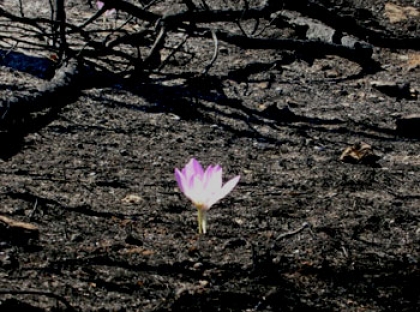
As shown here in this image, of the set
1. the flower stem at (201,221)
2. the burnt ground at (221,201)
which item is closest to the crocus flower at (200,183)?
the flower stem at (201,221)

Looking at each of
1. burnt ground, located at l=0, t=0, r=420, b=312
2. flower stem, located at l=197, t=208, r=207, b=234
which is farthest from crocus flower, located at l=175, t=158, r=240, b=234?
burnt ground, located at l=0, t=0, r=420, b=312

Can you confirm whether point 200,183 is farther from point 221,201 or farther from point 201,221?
point 221,201

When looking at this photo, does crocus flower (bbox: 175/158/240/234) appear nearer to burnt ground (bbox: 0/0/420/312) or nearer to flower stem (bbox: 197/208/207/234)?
flower stem (bbox: 197/208/207/234)

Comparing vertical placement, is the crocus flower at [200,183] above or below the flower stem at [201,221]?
above

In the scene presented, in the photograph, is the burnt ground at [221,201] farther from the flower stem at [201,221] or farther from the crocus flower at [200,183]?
the crocus flower at [200,183]

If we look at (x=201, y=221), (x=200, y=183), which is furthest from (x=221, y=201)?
(x=200, y=183)

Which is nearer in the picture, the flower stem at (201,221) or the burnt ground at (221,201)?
the burnt ground at (221,201)

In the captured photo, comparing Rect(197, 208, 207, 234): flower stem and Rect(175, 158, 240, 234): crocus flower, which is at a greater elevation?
Rect(175, 158, 240, 234): crocus flower

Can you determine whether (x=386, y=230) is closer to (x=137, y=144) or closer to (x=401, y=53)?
(x=137, y=144)
